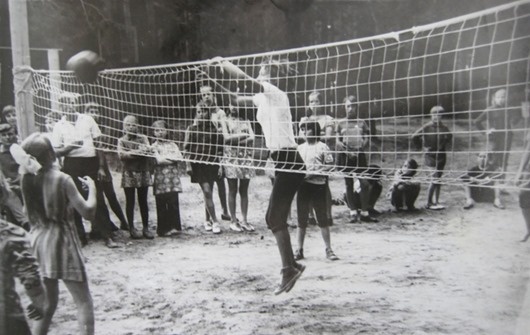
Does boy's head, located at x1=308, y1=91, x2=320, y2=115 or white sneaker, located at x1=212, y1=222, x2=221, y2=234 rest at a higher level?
boy's head, located at x1=308, y1=91, x2=320, y2=115

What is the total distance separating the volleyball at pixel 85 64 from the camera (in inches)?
76.2

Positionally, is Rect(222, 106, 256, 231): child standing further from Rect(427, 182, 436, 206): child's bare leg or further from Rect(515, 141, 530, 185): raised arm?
Rect(515, 141, 530, 185): raised arm

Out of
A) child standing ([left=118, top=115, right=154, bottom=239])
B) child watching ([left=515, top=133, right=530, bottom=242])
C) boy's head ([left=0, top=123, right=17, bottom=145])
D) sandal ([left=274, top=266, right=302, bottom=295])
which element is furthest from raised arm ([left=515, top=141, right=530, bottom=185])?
boy's head ([left=0, top=123, right=17, bottom=145])

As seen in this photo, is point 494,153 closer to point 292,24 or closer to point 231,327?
point 292,24

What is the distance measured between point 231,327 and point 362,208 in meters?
0.65

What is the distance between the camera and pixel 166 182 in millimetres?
2023

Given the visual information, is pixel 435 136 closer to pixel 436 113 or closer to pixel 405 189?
pixel 436 113

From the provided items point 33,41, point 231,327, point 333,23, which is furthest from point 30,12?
point 231,327

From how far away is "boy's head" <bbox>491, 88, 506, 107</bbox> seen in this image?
1.49 m

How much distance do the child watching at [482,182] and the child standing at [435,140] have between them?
0.31 ft

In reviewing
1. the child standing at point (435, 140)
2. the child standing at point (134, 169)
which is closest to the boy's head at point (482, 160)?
the child standing at point (435, 140)

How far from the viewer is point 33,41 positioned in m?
1.93

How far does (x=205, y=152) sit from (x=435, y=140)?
0.87 meters

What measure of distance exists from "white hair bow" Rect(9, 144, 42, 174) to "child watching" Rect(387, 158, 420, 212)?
1242 millimetres
